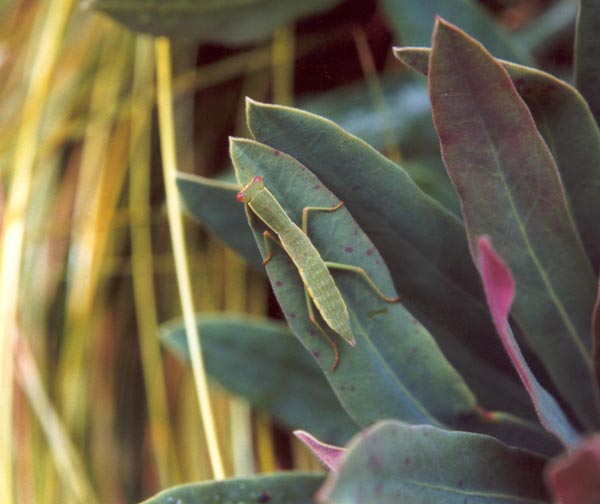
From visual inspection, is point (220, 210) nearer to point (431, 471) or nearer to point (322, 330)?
point (322, 330)

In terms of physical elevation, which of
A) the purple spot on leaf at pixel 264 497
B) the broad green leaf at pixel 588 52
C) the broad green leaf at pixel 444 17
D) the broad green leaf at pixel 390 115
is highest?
the broad green leaf at pixel 444 17

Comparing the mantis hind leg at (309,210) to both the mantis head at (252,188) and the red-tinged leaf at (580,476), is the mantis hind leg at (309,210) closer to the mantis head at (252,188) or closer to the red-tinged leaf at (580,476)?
the mantis head at (252,188)

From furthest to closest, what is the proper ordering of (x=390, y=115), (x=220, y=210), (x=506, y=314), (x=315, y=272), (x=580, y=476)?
(x=390, y=115) → (x=220, y=210) → (x=315, y=272) → (x=506, y=314) → (x=580, y=476)

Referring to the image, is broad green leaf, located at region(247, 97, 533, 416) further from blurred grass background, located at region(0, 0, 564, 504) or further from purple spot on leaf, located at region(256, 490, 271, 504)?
blurred grass background, located at region(0, 0, 564, 504)

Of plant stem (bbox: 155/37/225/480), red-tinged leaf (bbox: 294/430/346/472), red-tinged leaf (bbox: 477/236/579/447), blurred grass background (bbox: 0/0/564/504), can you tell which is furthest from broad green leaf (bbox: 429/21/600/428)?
blurred grass background (bbox: 0/0/564/504)

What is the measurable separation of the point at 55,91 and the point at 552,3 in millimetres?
909

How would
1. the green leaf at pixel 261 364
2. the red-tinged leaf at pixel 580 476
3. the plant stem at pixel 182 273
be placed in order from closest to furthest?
the red-tinged leaf at pixel 580 476
the plant stem at pixel 182 273
the green leaf at pixel 261 364

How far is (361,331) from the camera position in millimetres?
660

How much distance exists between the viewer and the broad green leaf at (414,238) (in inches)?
24.7

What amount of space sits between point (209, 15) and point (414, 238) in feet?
1.54

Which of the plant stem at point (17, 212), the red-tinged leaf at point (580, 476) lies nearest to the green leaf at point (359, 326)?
the red-tinged leaf at point (580, 476)

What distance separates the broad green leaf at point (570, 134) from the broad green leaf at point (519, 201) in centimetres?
4

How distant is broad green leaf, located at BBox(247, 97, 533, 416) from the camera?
24.7 inches

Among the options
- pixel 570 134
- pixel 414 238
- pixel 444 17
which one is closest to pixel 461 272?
pixel 414 238
